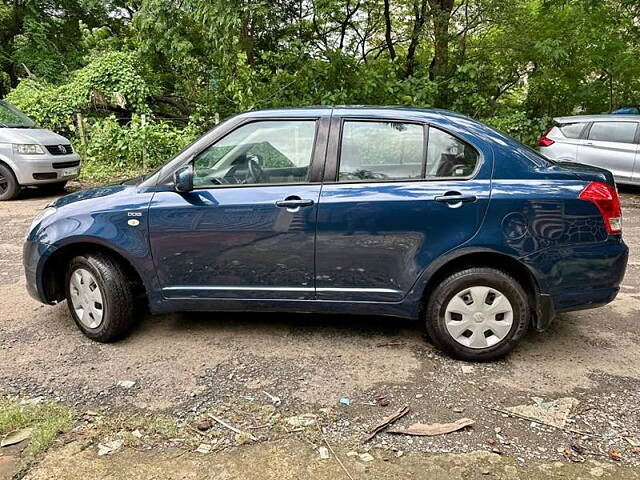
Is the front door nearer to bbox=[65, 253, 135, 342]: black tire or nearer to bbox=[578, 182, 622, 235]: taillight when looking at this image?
bbox=[65, 253, 135, 342]: black tire

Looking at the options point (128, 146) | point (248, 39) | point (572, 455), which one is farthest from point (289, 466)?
point (248, 39)

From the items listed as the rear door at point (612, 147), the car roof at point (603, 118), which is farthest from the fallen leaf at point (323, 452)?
the car roof at point (603, 118)

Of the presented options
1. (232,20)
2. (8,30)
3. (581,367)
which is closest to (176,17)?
(232,20)

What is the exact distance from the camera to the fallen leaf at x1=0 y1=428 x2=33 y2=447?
2568 mm

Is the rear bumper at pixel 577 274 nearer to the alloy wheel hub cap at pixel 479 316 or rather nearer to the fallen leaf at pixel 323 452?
the alloy wheel hub cap at pixel 479 316

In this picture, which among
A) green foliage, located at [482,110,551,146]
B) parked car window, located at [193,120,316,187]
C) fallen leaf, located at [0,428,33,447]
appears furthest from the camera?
green foliage, located at [482,110,551,146]

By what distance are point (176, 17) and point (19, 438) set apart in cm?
1143

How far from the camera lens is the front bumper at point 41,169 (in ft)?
28.9

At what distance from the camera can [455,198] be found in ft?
10.3

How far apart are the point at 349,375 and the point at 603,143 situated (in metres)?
8.62

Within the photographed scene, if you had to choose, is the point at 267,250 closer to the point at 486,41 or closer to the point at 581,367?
the point at 581,367

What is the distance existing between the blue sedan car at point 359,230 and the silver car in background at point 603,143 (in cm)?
670

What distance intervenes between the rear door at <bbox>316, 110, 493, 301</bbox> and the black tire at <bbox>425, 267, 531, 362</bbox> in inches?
8.0

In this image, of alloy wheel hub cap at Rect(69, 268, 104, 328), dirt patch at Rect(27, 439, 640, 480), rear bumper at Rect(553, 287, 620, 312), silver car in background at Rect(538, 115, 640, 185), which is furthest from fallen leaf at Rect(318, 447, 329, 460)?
silver car in background at Rect(538, 115, 640, 185)
